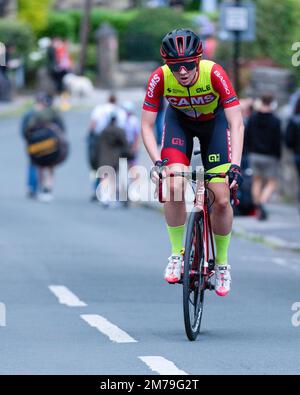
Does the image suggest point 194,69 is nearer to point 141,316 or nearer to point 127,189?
point 141,316

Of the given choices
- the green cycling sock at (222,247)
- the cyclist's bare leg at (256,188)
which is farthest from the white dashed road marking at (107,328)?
the cyclist's bare leg at (256,188)

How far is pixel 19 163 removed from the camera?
33.4m

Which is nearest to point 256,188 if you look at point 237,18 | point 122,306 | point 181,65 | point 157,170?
point 237,18

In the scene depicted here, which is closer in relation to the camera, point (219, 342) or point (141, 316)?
point (219, 342)

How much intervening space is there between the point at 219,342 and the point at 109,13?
54823 millimetres

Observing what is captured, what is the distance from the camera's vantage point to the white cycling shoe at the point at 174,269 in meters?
9.83

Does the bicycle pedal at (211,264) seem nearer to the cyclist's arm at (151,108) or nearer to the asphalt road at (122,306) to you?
the asphalt road at (122,306)

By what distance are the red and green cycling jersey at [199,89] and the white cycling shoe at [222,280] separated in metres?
1.07

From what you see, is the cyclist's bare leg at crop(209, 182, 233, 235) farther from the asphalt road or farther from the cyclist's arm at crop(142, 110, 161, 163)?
the asphalt road

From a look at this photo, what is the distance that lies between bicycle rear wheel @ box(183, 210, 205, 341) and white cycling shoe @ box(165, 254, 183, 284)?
136 mm

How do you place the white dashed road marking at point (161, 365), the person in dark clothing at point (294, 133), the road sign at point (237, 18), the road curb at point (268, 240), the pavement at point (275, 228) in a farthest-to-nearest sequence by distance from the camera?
the road sign at point (237, 18) → the person in dark clothing at point (294, 133) → the pavement at point (275, 228) → the road curb at point (268, 240) → the white dashed road marking at point (161, 365)

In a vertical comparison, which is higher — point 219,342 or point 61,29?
point 61,29
